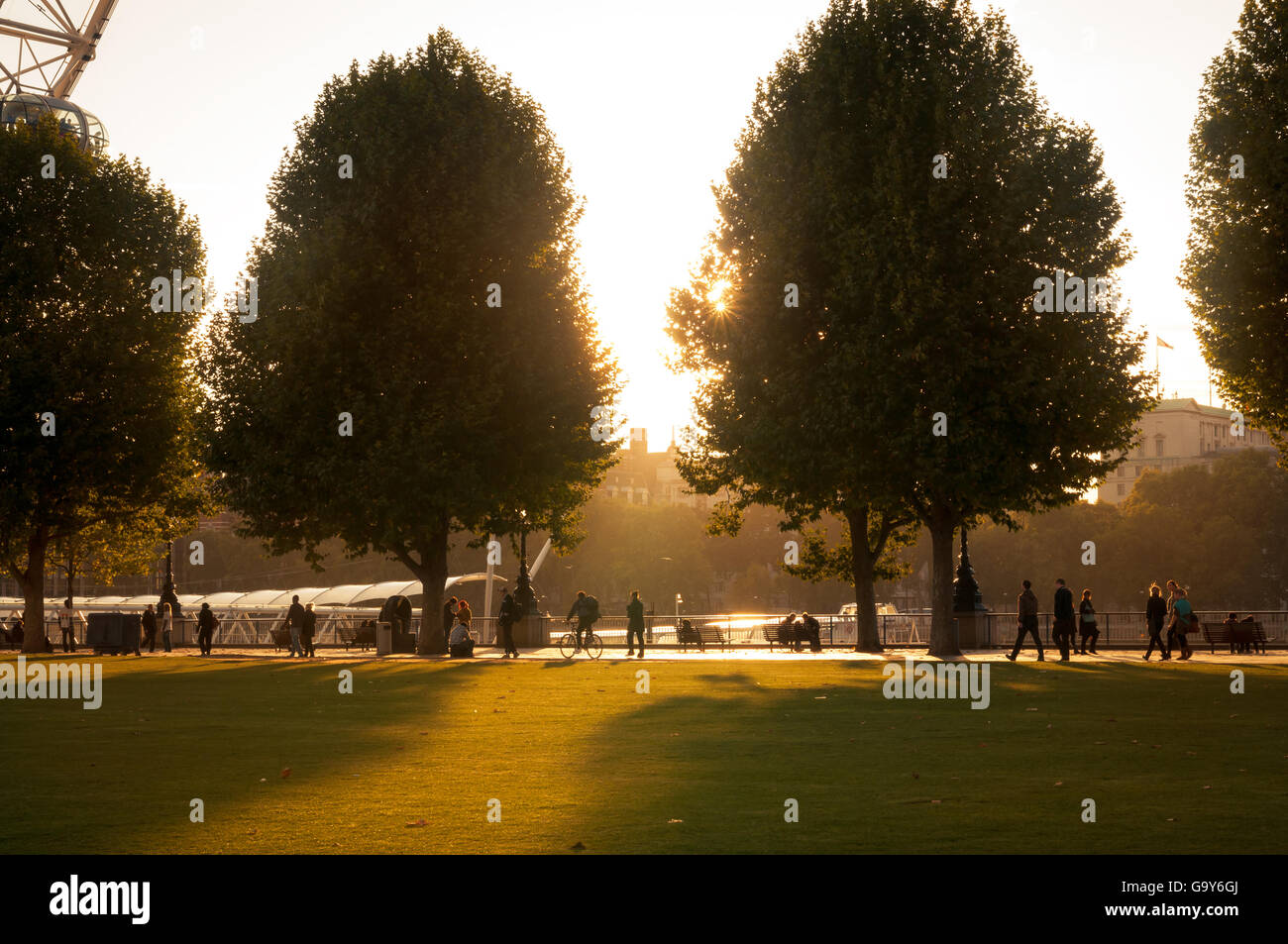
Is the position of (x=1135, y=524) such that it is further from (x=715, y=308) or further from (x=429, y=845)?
(x=429, y=845)

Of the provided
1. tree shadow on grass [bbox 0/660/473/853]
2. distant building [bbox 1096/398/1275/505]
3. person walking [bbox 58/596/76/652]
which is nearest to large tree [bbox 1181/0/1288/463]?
tree shadow on grass [bbox 0/660/473/853]

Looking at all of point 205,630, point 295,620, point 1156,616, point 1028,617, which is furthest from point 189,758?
point 205,630

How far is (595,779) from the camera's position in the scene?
38.8 feet

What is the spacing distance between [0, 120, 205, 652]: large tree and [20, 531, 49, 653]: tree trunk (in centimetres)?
5

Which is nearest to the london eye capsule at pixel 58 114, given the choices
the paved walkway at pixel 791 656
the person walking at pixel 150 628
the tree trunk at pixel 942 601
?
the person walking at pixel 150 628

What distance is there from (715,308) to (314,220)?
40.0 ft

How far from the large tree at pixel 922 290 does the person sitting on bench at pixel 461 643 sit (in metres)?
9.11

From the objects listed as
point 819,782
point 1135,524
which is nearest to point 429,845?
point 819,782

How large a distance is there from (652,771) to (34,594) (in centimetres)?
3616

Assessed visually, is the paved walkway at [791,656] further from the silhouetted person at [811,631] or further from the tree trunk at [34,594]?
the tree trunk at [34,594]

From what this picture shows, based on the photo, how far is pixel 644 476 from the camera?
18238 cm

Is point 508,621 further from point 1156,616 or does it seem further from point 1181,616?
point 1181,616

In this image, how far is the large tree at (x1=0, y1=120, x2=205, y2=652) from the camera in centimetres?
3975
